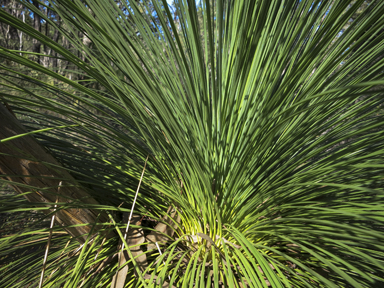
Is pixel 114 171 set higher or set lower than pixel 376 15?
lower

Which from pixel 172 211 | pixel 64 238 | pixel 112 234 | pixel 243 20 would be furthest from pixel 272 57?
pixel 64 238

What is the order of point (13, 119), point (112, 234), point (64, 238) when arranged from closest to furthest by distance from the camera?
point (13, 119) < point (112, 234) < point (64, 238)

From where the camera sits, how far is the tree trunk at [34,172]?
0.49m

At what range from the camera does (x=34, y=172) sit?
1.73 ft

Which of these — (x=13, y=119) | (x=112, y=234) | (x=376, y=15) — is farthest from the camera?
(x=112, y=234)

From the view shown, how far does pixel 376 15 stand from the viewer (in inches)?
15.2

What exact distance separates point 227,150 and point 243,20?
27 cm

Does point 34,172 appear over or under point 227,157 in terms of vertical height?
under

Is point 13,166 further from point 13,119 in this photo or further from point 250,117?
point 250,117

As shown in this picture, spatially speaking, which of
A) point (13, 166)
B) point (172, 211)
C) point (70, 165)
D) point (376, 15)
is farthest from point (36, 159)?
point (376, 15)

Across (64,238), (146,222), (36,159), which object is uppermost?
(36,159)

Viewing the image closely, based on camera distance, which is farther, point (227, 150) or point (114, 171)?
point (114, 171)

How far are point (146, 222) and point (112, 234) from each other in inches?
4.4

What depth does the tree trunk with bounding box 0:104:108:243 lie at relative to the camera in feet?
1.61
